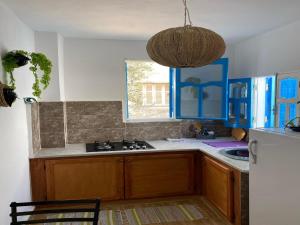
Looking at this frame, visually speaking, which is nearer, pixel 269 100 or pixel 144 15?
pixel 144 15

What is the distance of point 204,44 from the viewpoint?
4.55 ft

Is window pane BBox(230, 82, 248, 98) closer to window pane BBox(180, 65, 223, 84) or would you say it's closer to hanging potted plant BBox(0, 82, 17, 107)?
window pane BBox(180, 65, 223, 84)

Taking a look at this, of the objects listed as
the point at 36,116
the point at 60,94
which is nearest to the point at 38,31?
the point at 60,94

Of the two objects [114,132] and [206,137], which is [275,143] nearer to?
[206,137]

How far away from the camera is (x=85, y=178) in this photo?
3141 mm

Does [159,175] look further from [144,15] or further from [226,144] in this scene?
[144,15]

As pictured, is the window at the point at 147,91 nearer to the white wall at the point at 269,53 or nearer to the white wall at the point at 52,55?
the white wall at the point at 52,55

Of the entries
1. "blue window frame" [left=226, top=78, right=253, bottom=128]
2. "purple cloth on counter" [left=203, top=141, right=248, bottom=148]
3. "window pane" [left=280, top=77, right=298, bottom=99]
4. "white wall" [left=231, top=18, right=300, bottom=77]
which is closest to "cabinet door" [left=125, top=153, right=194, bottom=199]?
"purple cloth on counter" [left=203, top=141, right=248, bottom=148]

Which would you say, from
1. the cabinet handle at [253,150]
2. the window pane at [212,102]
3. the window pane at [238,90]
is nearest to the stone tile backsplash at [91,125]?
the window pane at [212,102]

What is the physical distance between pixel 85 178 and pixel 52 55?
160 cm

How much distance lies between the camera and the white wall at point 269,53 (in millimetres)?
2850

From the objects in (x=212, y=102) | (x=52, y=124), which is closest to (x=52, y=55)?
(x=52, y=124)

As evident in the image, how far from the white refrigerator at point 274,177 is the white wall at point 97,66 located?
2167mm

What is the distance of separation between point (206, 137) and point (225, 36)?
4.81ft
